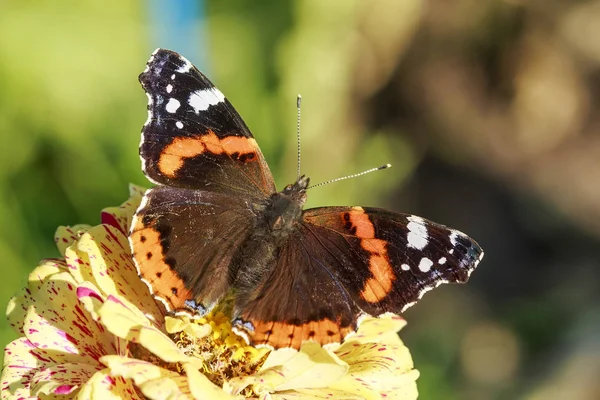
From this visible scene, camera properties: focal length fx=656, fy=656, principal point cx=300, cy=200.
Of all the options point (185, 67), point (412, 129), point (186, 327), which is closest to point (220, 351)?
point (186, 327)

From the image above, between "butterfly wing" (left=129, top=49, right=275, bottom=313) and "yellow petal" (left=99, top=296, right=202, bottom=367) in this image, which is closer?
"yellow petal" (left=99, top=296, right=202, bottom=367)

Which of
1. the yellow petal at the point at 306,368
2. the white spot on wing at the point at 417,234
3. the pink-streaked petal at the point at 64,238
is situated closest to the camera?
the yellow petal at the point at 306,368

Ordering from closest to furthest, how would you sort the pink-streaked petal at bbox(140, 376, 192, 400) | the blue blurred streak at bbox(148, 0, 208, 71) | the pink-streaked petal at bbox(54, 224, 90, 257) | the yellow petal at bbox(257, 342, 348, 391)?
the pink-streaked petal at bbox(140, 376, 192, 400) → the yellow petal at bbox(257, 342, 348, 391) → the pink-streaked petal at bbox(54, 224, 90, 257) → the blue blurred streak at bbox(148, 0, 208, 71)

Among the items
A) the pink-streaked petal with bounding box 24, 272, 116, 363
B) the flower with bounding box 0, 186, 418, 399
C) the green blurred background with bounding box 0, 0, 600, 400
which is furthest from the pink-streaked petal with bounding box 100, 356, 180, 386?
the green blurred background with bounding box 0, 0, 600, 400

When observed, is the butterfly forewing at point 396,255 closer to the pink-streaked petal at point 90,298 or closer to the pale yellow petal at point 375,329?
the pale yellow petal at point 375,329

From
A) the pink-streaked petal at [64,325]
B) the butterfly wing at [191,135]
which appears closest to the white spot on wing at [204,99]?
the butterfly wing at [191,135]

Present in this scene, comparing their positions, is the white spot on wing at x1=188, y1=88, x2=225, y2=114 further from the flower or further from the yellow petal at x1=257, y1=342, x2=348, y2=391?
the yellow petal at x1=257, y1=342, x2=348, y2=391

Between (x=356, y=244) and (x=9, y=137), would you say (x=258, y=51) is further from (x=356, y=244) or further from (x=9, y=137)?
(x=356, y=244)
